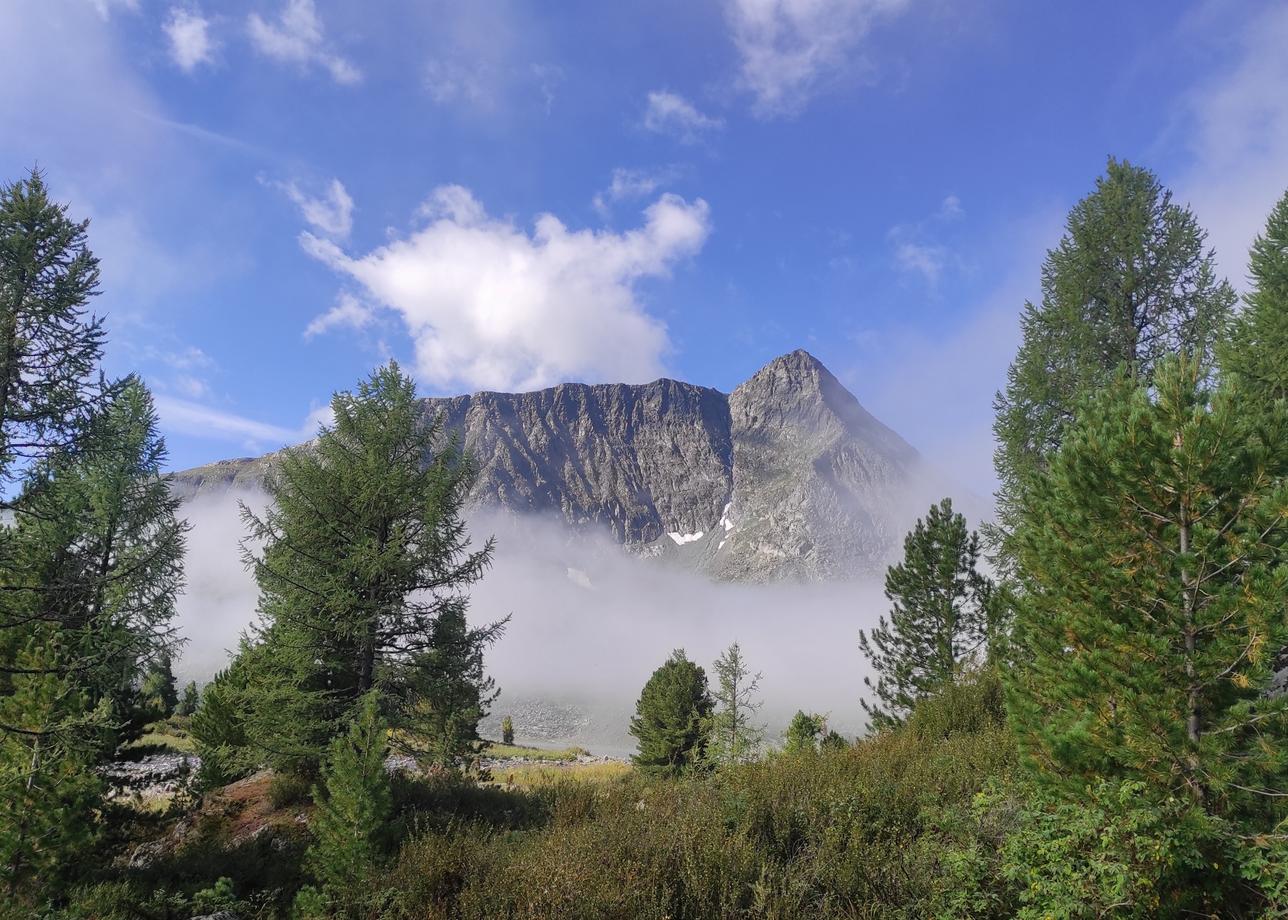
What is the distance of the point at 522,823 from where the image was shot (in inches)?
366

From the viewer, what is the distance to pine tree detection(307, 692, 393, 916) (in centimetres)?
646

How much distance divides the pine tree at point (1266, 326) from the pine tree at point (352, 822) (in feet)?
48.7

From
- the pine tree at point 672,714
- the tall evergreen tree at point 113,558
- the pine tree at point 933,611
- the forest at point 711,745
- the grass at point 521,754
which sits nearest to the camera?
the forest at point 711,745

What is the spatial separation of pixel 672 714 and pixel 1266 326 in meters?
25.4

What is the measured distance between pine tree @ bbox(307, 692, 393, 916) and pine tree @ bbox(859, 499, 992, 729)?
15742mm

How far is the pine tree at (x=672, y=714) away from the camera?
28.7 m

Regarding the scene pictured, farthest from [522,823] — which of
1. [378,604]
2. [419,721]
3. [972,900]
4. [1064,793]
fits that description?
[1064,793]

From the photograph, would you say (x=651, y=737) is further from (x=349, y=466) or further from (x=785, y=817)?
(x=785, y=817)

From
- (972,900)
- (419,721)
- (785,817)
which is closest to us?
(972,900)

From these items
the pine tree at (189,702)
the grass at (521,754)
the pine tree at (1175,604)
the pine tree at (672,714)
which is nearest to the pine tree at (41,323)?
the pine tree at (1175,604)

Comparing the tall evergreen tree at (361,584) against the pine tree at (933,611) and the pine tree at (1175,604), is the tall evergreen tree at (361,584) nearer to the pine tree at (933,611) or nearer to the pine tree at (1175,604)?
the pine tree at (1175,604)

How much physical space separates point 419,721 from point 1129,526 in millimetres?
11128

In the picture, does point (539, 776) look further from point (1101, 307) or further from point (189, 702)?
point (189, 702)

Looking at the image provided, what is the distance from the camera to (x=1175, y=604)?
553 cm
